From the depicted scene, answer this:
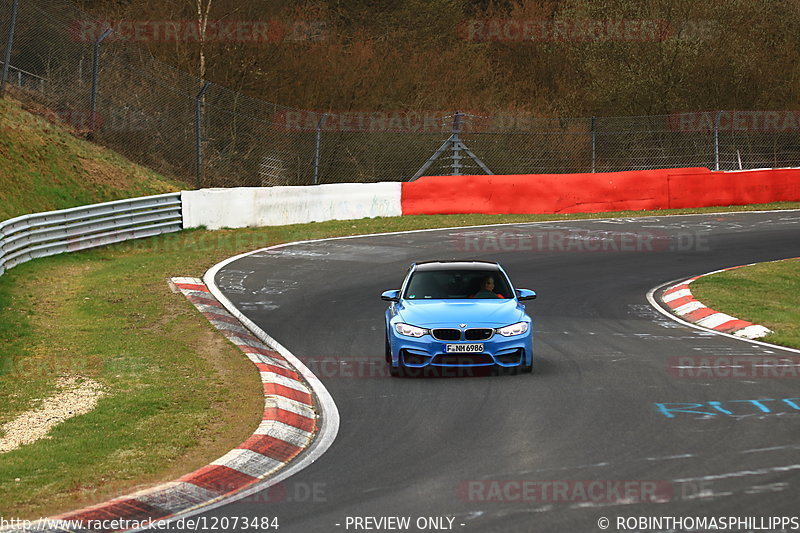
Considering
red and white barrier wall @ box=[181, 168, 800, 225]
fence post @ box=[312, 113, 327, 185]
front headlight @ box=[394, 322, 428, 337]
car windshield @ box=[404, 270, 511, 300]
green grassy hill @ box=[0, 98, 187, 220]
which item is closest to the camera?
front headlight @ box=[394, 322, 428, 337]

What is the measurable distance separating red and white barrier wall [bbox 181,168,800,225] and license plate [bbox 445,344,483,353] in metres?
15.0

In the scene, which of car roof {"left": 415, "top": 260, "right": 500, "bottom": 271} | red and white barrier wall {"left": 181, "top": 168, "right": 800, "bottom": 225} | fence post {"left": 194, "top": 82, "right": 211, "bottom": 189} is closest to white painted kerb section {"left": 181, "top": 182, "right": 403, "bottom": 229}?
red and white barrier wall {"left": 181, "top": 168, "right": 800, "bottom": 225}

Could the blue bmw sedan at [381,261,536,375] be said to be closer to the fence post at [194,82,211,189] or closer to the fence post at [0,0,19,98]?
the fence post at [194,82,211,189]

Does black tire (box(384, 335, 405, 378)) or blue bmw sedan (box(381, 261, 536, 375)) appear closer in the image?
blue bmw sedan (box(381, 261, 536, 375))

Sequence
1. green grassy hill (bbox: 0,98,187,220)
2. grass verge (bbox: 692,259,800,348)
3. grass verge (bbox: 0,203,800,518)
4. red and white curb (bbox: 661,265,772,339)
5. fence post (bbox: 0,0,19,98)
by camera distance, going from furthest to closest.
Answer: fence post (bbox: 0,0,19,98) < green grassy hill (bbox: 0,98,187,220) < grass verge (bbox: 692,259,800,348) < red and white curb (bbox: 661,265,772,339) < grass verge (bbox: 0,203,800,518)

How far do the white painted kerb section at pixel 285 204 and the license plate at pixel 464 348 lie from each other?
14930 millimetres

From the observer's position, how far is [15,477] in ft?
28.0

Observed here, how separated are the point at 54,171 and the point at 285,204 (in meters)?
5.65

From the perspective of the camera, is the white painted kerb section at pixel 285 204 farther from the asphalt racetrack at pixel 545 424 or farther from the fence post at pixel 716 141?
the fence post at pixel 716 141

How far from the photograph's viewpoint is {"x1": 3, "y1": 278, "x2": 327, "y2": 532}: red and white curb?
755 centimetres

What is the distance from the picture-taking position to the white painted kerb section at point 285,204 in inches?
1042

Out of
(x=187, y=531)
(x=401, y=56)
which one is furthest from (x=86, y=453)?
(x=401, y=56)

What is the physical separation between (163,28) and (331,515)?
98.6 feet

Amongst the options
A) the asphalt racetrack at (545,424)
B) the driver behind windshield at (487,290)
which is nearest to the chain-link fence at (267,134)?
the asphalt racetrack at (545,424)
